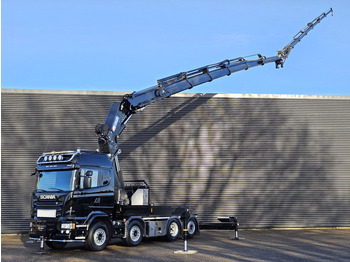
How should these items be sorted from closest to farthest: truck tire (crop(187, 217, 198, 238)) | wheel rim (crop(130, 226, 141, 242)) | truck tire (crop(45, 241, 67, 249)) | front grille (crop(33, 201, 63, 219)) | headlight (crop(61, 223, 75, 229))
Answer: headlight (crop(61, 223, 75, 229)) < front grille (crop(33, 201, 63, 219)) < truck tire (crop(45, 241, 67, 249)) < wheel rim (crop(130, 226, 141, 242)) < truck tire (crop(187, 217, 198, 238))

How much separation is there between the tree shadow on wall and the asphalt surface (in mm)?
4786

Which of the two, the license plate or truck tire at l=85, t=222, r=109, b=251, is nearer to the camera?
the license plate

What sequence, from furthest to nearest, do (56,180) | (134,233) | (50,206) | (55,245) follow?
(134,233)
(55,245)
(56,180)
(50,206)

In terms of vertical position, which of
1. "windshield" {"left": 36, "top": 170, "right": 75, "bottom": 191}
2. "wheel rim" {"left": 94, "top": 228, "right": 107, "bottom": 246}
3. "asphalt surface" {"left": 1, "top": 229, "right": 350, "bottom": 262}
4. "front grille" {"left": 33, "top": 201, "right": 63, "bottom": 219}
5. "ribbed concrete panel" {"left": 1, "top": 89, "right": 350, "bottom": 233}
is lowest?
"asphalt surface" {"left": 1, "top": 229, "right": 350, "bottom": 262}

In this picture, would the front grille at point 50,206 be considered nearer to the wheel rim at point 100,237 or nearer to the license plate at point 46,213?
the license plate at point 46,213

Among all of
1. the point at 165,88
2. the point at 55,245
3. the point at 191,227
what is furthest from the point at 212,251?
the point at 165,88

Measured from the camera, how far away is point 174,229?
57.9ft

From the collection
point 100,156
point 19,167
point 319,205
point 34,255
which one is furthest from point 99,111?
point 319,205

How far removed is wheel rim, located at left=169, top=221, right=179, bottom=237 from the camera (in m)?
17.5

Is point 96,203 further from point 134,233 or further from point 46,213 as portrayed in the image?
point 134,233

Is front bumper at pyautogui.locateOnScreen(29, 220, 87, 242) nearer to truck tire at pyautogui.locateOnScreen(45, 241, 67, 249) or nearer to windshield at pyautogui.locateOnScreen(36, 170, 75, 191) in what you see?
truck tire at pyautogui.locateOnScreen(45, 241, 67, 249)

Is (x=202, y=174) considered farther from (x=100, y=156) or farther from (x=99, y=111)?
(x=100, y=156)

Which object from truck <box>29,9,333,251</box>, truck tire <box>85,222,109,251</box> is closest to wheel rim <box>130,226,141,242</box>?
truck <box>29,9,333,251</box>

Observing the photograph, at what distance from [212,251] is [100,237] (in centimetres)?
350
